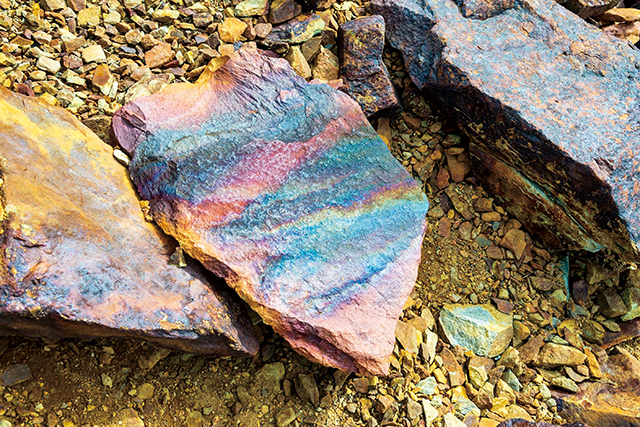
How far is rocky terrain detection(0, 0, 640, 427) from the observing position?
1759 millimetres

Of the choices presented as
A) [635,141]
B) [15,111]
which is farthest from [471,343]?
[15,111]

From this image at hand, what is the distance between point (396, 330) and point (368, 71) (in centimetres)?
113

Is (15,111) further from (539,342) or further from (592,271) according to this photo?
(592,271)

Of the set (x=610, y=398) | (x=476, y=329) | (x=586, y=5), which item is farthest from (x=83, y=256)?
(x=586, y=5)

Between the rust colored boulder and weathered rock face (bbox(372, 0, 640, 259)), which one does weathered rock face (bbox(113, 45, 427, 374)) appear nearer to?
the rust colored boulder

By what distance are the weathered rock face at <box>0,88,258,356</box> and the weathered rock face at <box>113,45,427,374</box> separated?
4.1 inches

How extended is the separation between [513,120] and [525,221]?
55cm

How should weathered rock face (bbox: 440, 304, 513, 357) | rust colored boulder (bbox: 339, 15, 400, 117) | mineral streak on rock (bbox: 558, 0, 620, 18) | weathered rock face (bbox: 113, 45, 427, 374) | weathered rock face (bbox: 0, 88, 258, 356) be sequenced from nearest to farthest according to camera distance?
weathered rock face (bbox: 0, 88, 258, 356) < weathered rock face (bbox: 113, 45, 427, 374) < weathered rock face (bbox: 440, 304, 513, 357) < rust colored boulder (bbox: 339, 15, 400, 117) < mineral streak on rock (bbox: 558, 0, 620, 18)

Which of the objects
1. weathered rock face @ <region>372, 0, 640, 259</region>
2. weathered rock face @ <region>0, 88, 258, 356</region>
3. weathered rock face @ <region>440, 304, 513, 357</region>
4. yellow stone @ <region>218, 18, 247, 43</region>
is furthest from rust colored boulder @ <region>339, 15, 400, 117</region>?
weathered rock face @ <region>0, 88, 258, 356</region>

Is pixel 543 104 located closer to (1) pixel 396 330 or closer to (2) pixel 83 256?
(1) pixel 396 330

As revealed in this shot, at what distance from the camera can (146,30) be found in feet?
7.44

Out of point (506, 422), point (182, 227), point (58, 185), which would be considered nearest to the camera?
point (58, 185)

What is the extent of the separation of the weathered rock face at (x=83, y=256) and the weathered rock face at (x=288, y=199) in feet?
0.34

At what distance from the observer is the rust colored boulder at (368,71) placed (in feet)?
7.50
